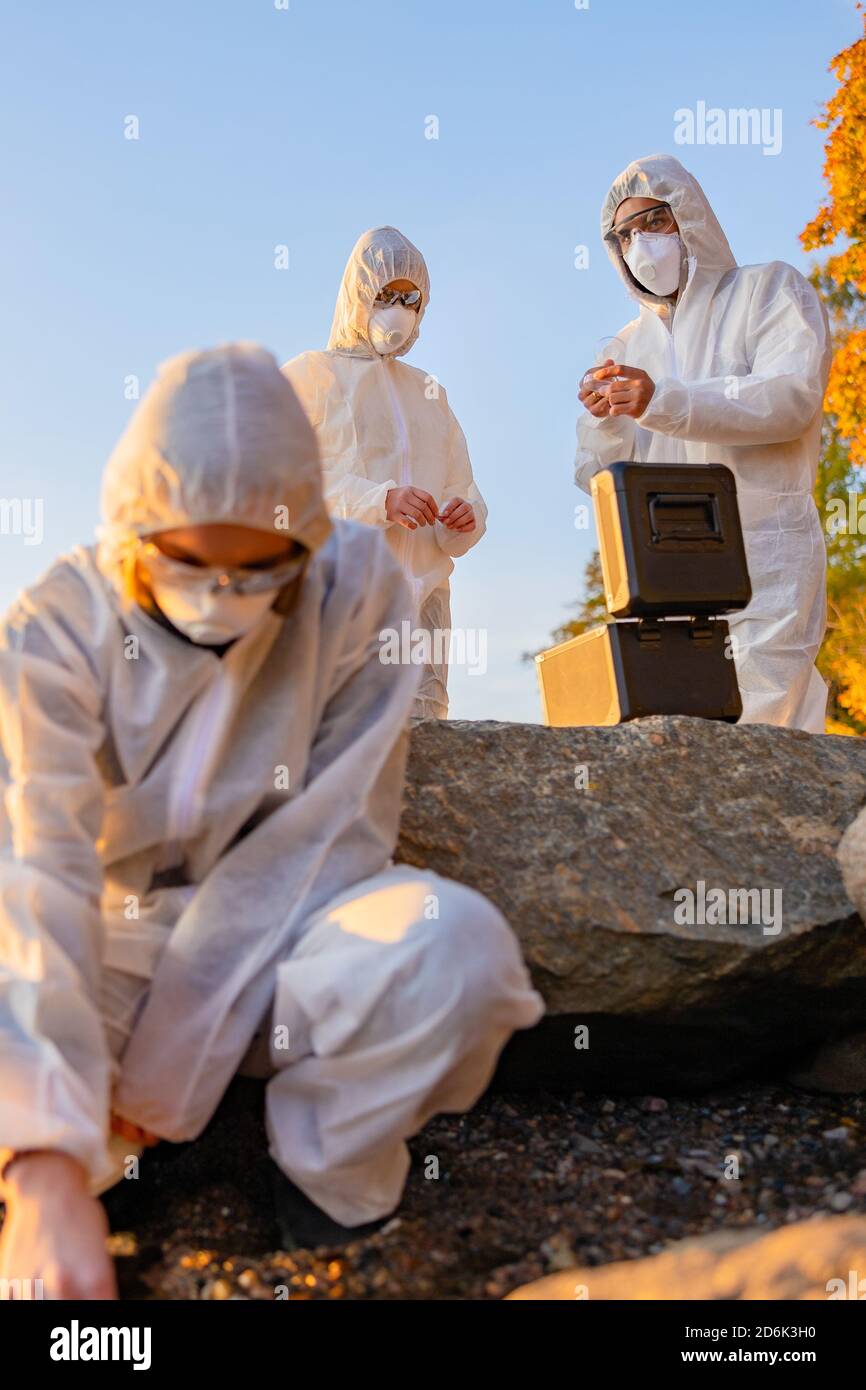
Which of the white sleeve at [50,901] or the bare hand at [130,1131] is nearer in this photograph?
the white sleeve at [50,901]

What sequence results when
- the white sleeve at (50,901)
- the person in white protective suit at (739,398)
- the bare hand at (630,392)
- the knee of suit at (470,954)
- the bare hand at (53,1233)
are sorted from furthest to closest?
the person in white protective suit at (739,398), the bare hand at (630,392), the knee of suit at (470,954), the white sleeve at (50,901), the bare hand at (53,1233)

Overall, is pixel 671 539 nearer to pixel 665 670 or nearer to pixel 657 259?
pixel 665 670

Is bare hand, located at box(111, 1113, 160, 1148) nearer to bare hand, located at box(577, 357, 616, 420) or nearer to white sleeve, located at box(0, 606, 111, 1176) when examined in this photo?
white sleeve, located at box(0, 606, 111, 1176)

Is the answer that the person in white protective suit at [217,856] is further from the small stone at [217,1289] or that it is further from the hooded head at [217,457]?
the small stone at [217,1289]

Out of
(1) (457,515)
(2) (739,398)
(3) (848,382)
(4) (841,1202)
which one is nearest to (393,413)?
(1) (457,515)

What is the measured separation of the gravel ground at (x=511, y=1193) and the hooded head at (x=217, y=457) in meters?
1.09

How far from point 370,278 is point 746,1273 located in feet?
14.9

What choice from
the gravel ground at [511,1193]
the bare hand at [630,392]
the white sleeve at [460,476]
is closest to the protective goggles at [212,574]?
the gravel ground at [511,1193]

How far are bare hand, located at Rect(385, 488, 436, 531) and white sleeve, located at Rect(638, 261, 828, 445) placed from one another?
919 millimetres

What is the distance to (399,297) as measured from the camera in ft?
18.7

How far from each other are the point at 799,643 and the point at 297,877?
304 centimetres

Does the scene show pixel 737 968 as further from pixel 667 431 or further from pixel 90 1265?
pixel 667 431

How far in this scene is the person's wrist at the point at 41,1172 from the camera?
1760 millimetres

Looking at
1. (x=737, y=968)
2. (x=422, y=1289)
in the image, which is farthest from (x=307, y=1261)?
(x=737, y=968)
